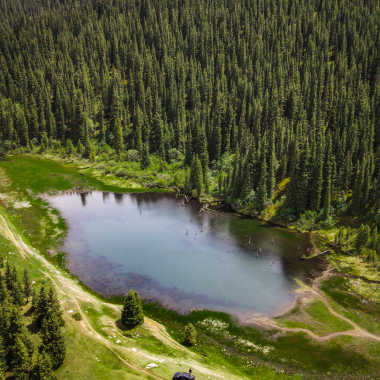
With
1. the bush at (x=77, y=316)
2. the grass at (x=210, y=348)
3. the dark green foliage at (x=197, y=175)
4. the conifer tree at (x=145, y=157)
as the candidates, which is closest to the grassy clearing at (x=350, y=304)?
the grass at (x=210, y=348)

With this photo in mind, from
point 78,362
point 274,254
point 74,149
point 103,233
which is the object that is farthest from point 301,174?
point 74,149

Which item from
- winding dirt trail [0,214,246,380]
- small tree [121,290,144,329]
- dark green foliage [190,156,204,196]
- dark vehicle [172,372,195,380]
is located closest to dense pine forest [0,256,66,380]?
winding dirt trail [0,214,246,380]

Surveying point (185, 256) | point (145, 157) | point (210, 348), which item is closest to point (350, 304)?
point (210, 348)

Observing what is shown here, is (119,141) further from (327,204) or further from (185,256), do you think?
(327,204)

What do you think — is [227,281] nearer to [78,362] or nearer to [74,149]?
[78,362]

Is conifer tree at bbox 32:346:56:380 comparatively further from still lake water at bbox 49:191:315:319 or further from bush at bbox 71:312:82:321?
still lake water at bbox 49:191:315:319

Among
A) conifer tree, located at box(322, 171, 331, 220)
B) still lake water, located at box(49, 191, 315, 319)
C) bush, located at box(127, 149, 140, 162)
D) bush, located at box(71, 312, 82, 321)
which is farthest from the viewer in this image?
bush, located at box(127, 149, 140, 162)
